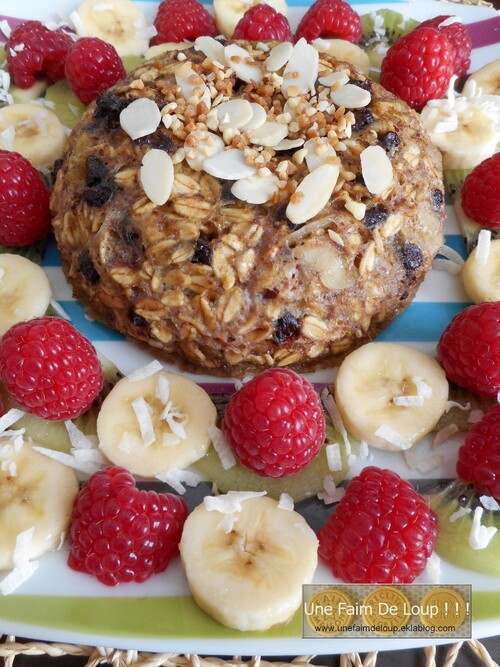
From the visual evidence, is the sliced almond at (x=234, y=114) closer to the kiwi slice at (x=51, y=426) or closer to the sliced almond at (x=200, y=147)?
the sliced almond at (x=200, y=147)

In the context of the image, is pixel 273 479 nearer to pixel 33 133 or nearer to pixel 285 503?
pixel 285 503

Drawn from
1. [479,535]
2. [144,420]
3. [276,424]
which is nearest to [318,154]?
[276,424]

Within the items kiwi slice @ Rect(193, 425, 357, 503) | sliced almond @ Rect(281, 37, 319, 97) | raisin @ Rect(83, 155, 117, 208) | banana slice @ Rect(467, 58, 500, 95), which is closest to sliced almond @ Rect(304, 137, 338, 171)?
sliced almond @ Rect(281, 37, 319, 97)

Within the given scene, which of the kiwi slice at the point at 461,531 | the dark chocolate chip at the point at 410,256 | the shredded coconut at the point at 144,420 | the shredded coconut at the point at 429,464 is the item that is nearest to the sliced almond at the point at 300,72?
the dark chocolate chip at the point at 410,256

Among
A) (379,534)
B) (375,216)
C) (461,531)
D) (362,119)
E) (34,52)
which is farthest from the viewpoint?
(34,52)

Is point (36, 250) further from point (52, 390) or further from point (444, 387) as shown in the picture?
point (444, 387)

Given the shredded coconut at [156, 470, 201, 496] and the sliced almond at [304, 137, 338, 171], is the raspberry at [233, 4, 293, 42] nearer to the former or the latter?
the sliced almond at [304, 137, 338, 171]
